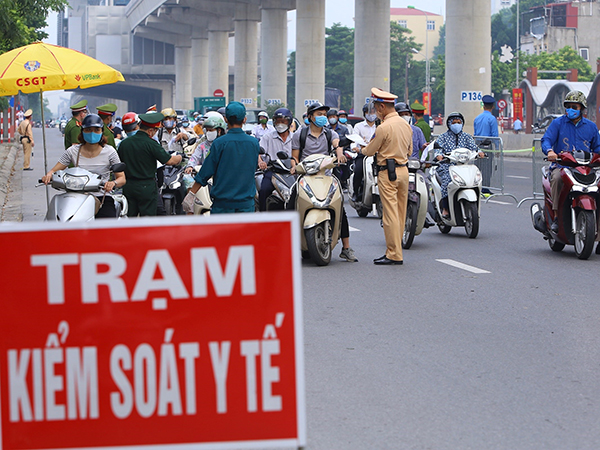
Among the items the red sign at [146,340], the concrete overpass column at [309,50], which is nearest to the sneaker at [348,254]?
the red sign at [146,340]

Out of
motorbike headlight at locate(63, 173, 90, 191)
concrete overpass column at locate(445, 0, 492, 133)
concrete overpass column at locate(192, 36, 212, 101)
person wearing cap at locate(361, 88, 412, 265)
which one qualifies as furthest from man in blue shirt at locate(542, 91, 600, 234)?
concrete overpass column at locate(192, 36, 212, 101)

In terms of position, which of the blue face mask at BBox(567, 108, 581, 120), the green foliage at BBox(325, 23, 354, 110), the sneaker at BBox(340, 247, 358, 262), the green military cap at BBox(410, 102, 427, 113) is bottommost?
the sneaker at BBox(340, 247, 358, 262)

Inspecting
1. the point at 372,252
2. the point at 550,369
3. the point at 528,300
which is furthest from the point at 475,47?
the point at 550,369

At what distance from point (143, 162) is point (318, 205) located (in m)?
1.87

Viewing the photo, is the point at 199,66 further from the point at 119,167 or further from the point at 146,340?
the point at 146,340

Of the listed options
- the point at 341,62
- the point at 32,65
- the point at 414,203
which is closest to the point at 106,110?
the point at 32,65

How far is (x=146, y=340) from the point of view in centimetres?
348

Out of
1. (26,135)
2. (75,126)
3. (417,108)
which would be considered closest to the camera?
(75,126)

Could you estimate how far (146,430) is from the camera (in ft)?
11.3

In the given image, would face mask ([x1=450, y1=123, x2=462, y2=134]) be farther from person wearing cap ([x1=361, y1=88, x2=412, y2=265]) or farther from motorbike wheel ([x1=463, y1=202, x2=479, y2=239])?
person wearing cap ([x1=361, y1=88, x2=412, y2=265])

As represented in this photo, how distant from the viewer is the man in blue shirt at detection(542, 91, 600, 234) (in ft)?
36.9

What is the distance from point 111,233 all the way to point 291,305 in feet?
2.10

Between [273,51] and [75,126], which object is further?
[273,51]

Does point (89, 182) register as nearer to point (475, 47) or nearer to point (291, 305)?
point (291, 305)
